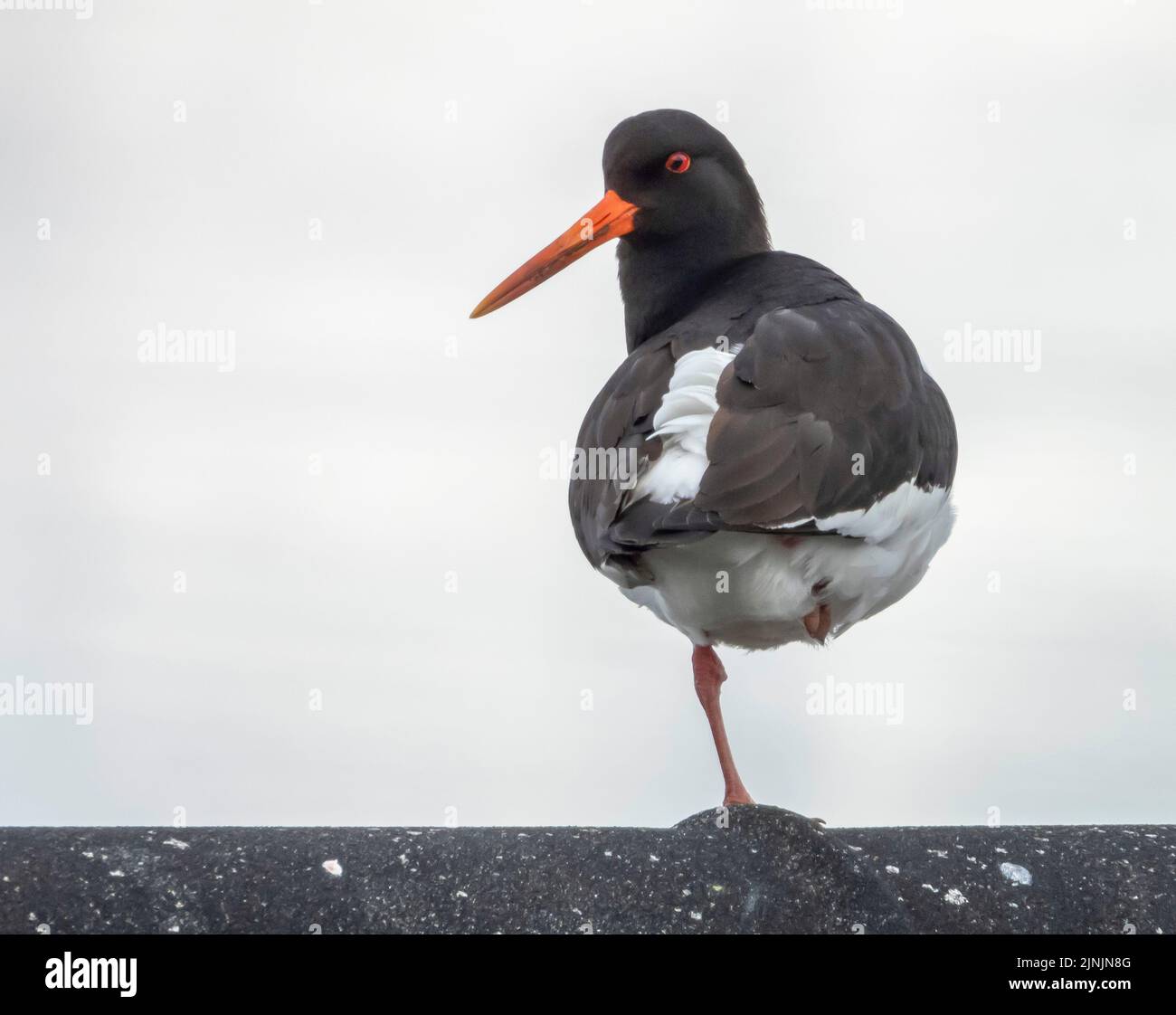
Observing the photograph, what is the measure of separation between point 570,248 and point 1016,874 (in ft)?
9.33

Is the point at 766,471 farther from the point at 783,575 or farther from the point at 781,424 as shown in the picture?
the point at 783,575

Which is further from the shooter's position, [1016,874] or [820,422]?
[820,422]

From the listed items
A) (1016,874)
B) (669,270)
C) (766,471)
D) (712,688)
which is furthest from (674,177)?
(1016,874)

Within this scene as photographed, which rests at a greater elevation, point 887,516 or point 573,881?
point 887,516

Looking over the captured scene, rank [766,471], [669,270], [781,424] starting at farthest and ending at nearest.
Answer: [669,270] → [781,424] → [766,471]

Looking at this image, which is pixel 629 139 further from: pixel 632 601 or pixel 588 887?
pixel 588 887

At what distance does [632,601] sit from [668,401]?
0.79m

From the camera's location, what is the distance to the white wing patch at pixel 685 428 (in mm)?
3043

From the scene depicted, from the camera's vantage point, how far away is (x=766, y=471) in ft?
9.94

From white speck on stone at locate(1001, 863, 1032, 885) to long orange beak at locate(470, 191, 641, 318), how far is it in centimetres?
279
